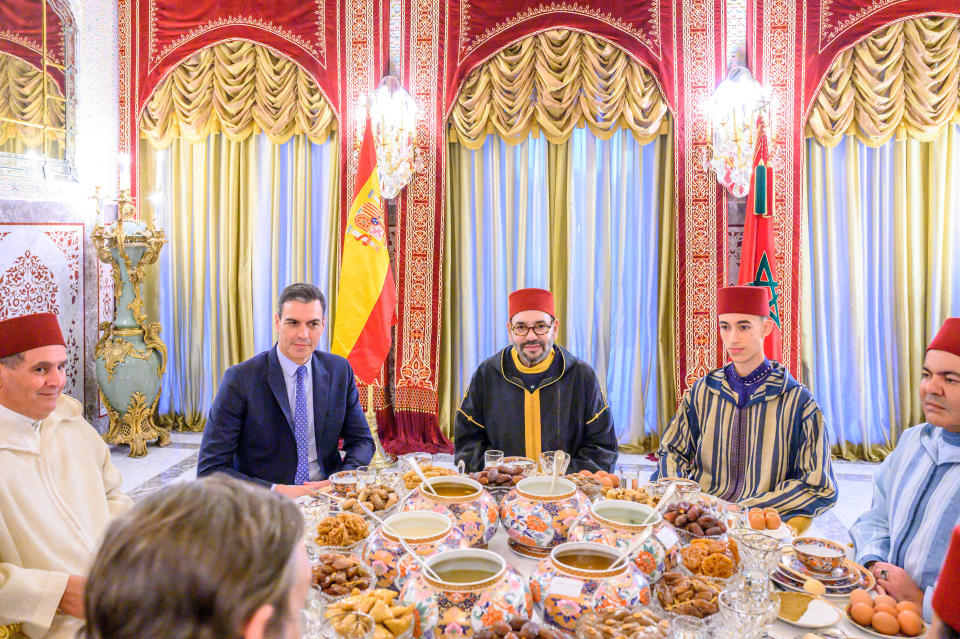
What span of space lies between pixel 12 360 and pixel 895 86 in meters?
5.49

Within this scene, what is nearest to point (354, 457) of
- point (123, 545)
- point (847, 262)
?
point (123, 545)

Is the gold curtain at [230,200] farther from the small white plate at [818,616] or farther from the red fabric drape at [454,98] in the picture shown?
the small white plate at [818,616]

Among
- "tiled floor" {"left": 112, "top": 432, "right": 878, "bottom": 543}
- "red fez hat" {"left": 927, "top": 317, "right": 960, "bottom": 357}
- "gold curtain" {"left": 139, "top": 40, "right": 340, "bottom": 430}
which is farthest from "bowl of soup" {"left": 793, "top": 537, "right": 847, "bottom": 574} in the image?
"gold curtain" {"left": 139, "top": 40, "right": 340, "bottom": 430}

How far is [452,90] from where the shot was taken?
5812 millimetres

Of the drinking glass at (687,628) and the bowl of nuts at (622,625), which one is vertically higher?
the bowl of nuts at (622,625)

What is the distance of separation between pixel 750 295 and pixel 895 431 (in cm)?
345

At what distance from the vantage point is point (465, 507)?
1.85 m

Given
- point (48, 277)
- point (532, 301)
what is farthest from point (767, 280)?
point (48, 277)

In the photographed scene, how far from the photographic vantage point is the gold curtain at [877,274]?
5520 mm

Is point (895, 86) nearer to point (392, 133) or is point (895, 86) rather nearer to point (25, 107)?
Answer: point (392, 133)

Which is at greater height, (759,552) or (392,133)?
(392,133)

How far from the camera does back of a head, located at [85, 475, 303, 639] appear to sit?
809mm

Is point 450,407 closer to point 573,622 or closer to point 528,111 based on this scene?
point 528,111

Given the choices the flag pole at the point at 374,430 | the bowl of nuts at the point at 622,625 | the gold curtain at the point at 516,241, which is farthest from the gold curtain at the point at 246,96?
the bowl of nuts at the point at 622,625
